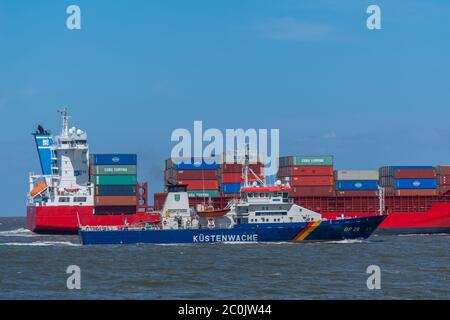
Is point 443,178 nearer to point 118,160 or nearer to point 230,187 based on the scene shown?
point 230,187

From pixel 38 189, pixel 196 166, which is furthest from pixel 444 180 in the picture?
pixel 38 189

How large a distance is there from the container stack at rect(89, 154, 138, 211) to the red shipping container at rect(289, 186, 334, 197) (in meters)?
12.1

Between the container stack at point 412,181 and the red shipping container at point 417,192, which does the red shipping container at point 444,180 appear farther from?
the red shipping container at point 417,192

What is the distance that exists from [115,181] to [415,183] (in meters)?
22.5

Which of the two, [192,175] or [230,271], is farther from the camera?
[192,175]

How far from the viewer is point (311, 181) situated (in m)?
65.8

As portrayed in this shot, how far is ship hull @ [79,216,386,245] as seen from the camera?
4894 centimetres

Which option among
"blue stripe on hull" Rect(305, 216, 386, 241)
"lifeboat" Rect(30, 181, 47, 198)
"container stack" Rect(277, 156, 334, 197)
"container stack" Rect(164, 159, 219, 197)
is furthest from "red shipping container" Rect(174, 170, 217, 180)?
"blue stripe on hull" Rect(305, 216, 386, 241)

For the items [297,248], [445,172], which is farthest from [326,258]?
[445,172]

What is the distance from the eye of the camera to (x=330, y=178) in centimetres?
6594

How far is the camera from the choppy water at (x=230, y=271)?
27016 mm

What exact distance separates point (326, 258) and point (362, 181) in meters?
27.2

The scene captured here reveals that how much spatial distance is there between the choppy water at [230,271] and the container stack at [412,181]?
54.1ft
